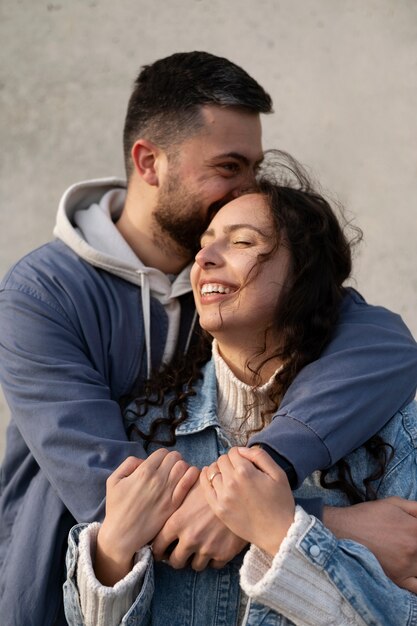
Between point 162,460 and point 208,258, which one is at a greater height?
point 208,258

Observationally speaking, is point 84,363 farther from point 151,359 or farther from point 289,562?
point 289,562

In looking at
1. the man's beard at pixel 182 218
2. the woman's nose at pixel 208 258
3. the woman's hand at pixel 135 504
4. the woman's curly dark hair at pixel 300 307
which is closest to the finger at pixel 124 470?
the woman's hand at pixel 135 504

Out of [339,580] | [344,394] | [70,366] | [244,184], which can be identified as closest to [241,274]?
[344,394]

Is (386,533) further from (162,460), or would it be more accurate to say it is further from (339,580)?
(162,460)

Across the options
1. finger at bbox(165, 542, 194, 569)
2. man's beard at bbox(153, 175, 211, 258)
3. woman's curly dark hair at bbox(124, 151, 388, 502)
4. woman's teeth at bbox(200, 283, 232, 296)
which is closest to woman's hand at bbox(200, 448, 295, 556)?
finger at bbox(165, 542, 194, 569)

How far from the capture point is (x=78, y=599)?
1763mm

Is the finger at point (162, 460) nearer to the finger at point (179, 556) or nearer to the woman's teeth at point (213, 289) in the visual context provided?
the finger at point (179, 556)

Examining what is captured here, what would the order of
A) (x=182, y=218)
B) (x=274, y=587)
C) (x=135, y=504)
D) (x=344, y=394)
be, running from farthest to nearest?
1. (x=182, y=218)
2. (x=344, y=394)
3. (x=135, y=504)
4. (x=274, y=587)

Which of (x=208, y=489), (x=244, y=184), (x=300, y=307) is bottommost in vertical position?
(x=208, y=489)

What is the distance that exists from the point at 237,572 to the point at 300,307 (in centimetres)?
57

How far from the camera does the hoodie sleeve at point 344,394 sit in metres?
1.80

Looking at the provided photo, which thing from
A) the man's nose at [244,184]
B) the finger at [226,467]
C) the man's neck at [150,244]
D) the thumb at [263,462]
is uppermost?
the man's nose at [244,184]

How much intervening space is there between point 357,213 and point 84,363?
60.7 inches

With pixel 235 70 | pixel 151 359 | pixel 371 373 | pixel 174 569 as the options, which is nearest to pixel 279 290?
pixel 371 373
